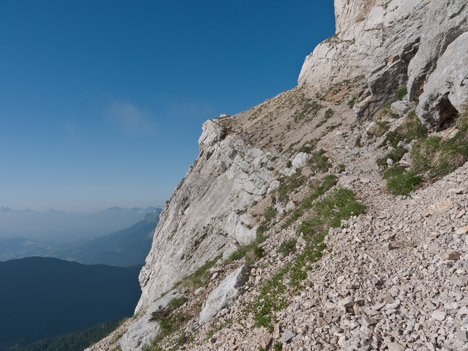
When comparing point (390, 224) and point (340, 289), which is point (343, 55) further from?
point (340, 289)

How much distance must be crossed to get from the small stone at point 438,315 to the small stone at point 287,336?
11.1 ft

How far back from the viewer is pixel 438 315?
5.07 m

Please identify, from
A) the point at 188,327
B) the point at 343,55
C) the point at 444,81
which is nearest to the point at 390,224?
the point at 444,81

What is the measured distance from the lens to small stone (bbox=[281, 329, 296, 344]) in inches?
257

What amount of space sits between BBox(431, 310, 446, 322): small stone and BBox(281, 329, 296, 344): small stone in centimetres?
339

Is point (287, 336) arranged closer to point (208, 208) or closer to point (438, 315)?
point (438, 315)

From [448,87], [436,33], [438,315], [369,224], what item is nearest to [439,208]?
[369,224]

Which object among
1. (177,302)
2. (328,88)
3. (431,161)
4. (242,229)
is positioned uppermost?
(328,88)

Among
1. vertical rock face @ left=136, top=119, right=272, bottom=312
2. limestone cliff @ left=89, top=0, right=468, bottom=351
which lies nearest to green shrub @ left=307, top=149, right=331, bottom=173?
limestone cliff @ left=89, top=0, right=468, bottom=351

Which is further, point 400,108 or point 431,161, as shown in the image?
point 400,108

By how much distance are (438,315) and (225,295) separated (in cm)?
795

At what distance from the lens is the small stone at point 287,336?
6.52 m

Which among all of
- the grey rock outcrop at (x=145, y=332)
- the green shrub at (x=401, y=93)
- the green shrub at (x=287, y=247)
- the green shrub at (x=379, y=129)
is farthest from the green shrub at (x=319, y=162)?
the grey rock outcrop at (x=145, y=332)

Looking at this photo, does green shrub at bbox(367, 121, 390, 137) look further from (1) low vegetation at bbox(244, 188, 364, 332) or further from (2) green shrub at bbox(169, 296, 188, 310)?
(2) green shrub at bbox(169, 296, 188, 310)
